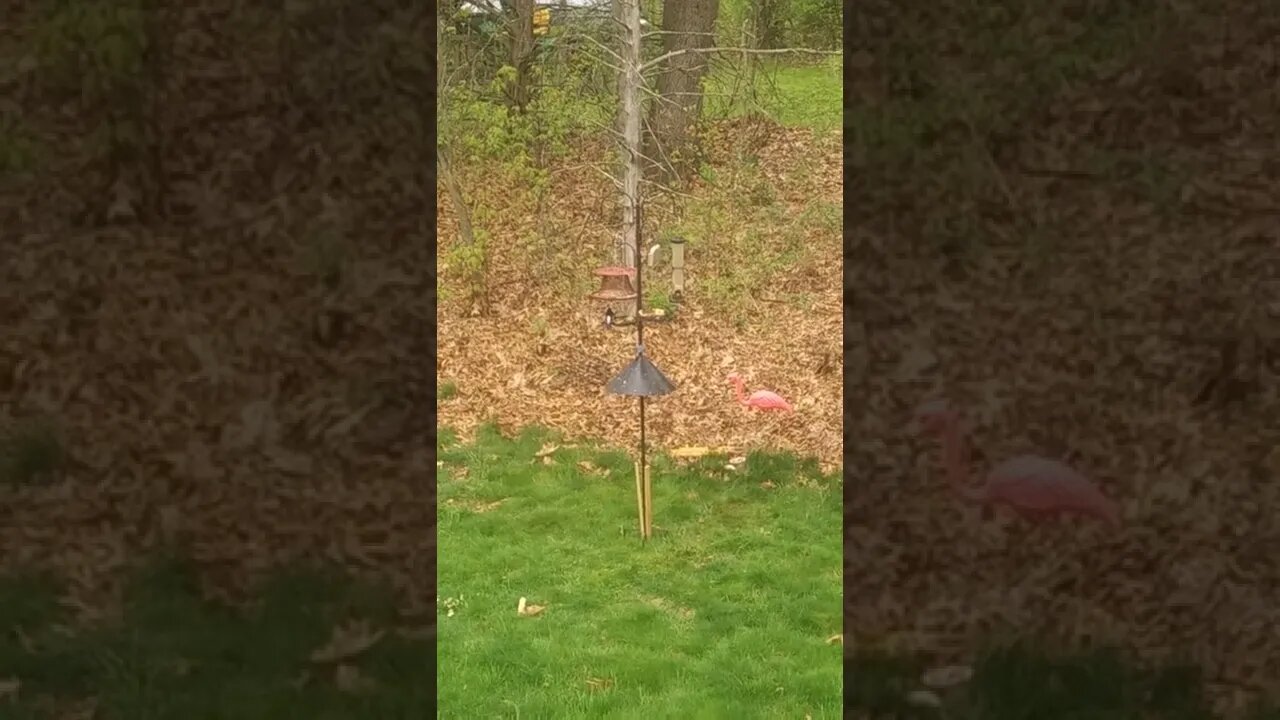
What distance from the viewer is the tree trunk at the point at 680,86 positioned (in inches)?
392

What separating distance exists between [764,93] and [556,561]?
4.99m

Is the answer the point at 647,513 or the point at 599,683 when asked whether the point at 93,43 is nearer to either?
the point at 599,683

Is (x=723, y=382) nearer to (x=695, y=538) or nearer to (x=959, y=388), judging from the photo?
(x=695, y=538)

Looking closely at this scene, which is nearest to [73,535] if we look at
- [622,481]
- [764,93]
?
[622,481]

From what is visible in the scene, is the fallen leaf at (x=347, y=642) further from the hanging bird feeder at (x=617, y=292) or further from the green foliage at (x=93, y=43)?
the hanging bird feeder at (x=617, y=292)

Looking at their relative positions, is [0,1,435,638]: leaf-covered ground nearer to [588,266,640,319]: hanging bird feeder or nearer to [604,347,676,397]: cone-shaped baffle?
[604,347,676,397]: cone-shaped baffle

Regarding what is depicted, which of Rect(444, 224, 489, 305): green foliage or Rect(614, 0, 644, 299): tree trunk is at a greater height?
Rect(614, 0, 644, 299): tree trunk

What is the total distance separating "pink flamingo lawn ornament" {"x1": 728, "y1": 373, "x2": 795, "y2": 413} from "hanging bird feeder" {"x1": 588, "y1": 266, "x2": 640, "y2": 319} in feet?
3.04

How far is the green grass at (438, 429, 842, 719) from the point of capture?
217 inches

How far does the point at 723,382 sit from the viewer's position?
9312 millimetres

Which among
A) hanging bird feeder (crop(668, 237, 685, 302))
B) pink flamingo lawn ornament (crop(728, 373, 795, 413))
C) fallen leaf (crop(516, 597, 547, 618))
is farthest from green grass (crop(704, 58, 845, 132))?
fallen leaf (crop(516, 597, 547, 618))

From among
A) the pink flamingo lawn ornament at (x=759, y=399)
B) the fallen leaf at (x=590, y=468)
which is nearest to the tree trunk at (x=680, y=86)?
the pink flamingo lawn ornament at (x=759, y=399)

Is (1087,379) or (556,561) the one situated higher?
(1087,379)

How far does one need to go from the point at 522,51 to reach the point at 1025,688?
9269 millimetres
